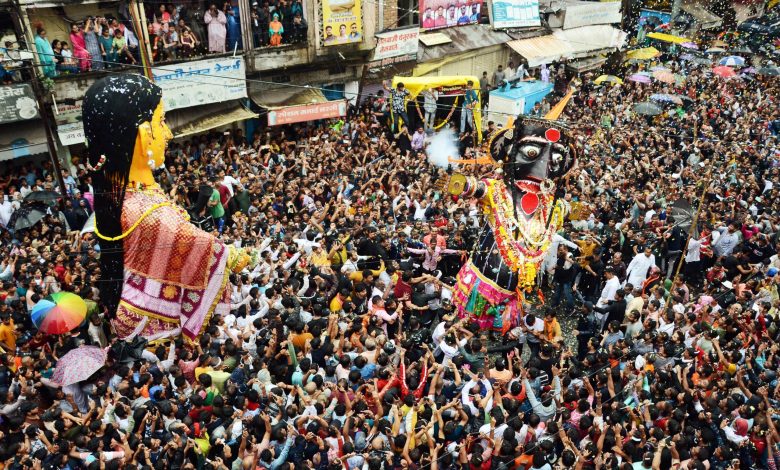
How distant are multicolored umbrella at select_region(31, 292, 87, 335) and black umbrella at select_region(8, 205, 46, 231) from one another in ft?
9.97

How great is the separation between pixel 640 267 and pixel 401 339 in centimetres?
375

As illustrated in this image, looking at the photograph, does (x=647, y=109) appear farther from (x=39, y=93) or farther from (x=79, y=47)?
(x=39, y=93)

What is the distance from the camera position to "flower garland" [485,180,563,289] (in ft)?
29.9

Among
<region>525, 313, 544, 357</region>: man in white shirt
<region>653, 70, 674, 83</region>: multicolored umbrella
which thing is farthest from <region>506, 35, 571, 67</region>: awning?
<region>525, 313, 544, 357</region>: man in white shirt

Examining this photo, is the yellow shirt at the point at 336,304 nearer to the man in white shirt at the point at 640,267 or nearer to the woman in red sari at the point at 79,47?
the man in white shirt at the point at 640,267

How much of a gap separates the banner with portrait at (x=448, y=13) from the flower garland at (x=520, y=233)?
1082 centimetres

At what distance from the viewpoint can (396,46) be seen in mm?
17469

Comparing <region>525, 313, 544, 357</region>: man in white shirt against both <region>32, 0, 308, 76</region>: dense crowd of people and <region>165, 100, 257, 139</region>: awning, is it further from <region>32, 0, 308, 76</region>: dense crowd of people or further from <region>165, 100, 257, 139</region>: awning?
<region>165, 100, 257, 139</region>: awning

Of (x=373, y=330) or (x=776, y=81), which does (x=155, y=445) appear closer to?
(x=373, y=330)

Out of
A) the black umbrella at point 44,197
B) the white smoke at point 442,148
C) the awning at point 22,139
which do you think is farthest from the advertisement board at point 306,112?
the black umbrella at point 44,197

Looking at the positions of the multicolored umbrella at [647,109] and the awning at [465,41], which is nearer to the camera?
the multicolored umbrella at [647,109]

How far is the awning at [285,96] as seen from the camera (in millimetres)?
15719

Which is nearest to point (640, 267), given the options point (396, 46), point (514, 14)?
point (396, 46)

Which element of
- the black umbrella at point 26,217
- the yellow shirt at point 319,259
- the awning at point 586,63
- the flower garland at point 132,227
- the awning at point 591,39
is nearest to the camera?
the flower garland at point 132,227
